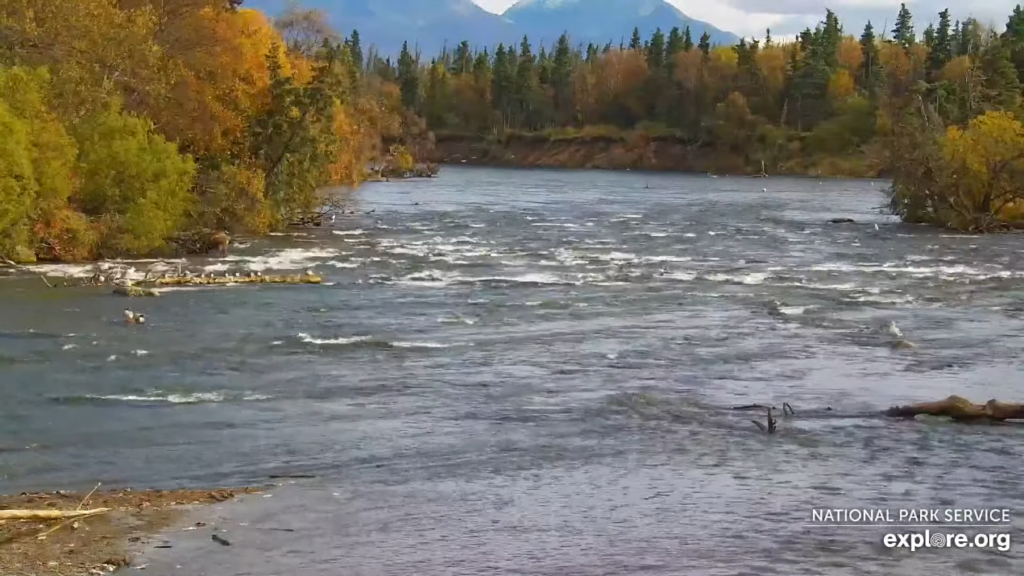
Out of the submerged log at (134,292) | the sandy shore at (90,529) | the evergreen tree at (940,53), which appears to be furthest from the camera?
the evergreen tree at (940,53)

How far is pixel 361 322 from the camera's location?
30.9 m

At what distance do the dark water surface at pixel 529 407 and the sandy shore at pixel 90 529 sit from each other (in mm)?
565

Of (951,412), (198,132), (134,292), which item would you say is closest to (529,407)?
(951,412)

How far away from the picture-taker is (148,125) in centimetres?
4541

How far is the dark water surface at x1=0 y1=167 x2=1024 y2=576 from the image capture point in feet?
46.2

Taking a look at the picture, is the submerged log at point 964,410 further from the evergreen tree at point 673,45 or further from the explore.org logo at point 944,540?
the evergreen tree at point 673,45

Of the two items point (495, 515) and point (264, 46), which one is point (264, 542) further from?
point (264, 46)

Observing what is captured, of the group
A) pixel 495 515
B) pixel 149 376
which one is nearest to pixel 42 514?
pixel 495 515

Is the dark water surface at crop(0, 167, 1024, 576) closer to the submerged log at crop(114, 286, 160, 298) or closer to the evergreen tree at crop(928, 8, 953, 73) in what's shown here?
the submerged log at crop(114, 286, 160, 298)

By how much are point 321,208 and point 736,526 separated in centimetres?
5589

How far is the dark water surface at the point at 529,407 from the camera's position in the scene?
14.1 m

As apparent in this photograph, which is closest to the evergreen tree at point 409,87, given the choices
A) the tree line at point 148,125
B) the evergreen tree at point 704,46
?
the evergreen tree at point 704,46

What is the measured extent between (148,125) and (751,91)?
416 ft

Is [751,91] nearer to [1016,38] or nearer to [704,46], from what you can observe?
[704,46]
